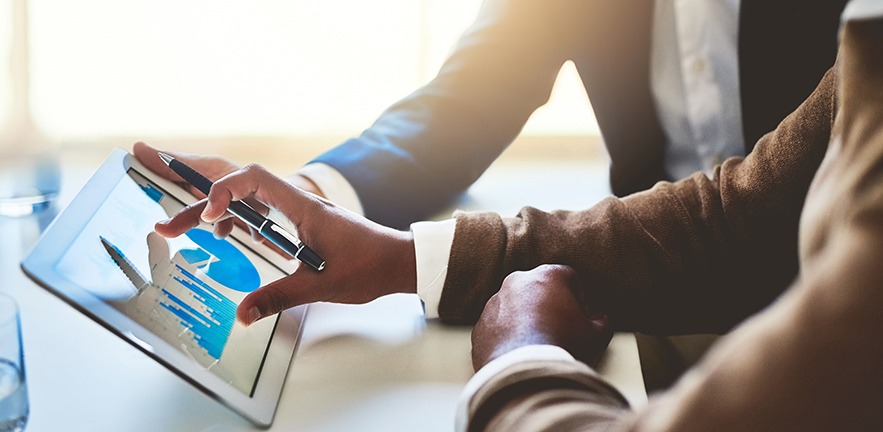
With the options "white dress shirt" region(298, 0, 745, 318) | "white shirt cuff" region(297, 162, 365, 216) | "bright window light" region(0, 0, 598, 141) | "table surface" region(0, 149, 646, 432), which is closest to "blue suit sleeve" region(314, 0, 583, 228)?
"white shirt cuff" region(297, 162, 365, 216)

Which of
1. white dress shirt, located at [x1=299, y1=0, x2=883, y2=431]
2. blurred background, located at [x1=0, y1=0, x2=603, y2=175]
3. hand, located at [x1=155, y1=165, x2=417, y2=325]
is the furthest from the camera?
blurred background, located at [x1=0, y1=0, x2=603, y2=175]

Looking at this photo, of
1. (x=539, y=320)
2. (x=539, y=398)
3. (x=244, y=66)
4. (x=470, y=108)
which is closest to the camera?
(x=539, y=398)

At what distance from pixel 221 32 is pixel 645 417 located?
139 centimetres

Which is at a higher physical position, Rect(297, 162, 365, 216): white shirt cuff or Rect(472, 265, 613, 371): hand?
Rect(472, 265, 613, 371): hand

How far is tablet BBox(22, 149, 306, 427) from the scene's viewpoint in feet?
2.01

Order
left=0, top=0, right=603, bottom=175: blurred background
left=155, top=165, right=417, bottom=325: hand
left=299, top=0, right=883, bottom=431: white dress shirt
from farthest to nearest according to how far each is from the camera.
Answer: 1. left=0, top=0, right=603, bottom=175: blurred background
2. left=299, top=0, right=883, bottom=431: white dress shirt
3. left=155, top=165, right=417, bottom=325: hand

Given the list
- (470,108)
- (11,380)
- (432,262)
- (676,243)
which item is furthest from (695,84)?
(11,380)

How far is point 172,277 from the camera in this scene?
2.33 ft

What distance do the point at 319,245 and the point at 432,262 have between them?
98mm

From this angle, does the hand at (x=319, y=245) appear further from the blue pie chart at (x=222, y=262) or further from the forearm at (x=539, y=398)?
the forearm at (x=539, y=398)

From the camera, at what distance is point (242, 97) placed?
5.46 ft

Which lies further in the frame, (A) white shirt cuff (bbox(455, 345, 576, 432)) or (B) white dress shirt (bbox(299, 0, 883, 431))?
(B) white dress shirt (bbox(299, 0, 883, 431))

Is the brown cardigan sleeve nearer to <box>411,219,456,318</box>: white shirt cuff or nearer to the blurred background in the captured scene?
<box>411,219,456,318</box>: white shirt cuff

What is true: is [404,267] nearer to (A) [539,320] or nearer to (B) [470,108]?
(A) [539,320]
